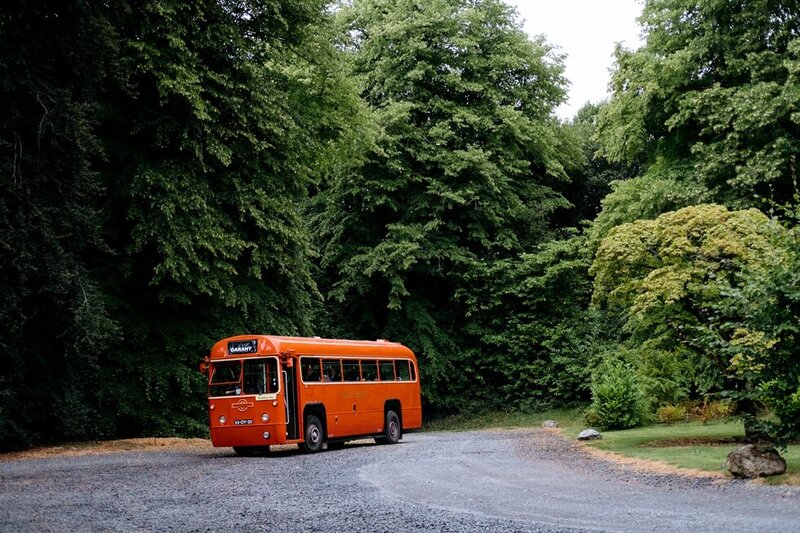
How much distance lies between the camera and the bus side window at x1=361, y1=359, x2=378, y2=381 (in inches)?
915

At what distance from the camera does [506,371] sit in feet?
120

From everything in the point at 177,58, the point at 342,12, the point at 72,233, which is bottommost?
the point at 72,233

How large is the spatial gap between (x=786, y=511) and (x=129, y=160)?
63.5ft

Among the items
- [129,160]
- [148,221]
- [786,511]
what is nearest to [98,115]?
[129,160]

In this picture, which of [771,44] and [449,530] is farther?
[771,44]

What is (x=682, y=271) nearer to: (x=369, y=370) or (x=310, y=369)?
(x=310, y=369)

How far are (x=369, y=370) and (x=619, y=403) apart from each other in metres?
7.35

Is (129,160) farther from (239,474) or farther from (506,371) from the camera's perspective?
(506,371)

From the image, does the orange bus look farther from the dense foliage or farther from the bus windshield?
the dense foliage

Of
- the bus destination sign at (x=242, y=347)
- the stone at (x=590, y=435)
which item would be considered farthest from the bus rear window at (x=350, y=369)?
the stone at (x=590, y=435)

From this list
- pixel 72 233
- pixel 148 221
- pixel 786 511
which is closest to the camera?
pixel 786 511

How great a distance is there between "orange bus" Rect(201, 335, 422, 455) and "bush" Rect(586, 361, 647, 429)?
22.0 ft

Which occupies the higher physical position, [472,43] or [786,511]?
[472,43]

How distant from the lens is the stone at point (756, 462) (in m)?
12.0
